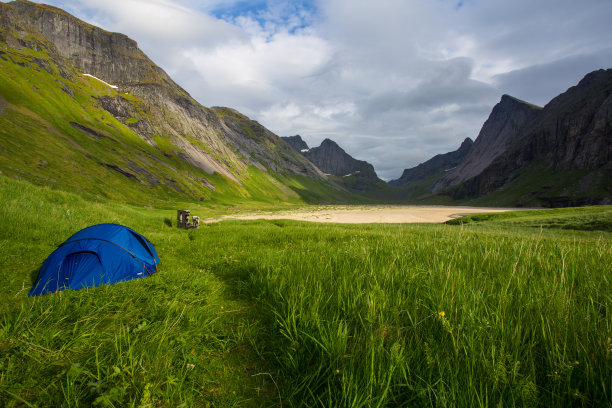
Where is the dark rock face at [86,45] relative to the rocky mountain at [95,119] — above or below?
above

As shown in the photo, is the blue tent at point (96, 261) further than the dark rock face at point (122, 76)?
No

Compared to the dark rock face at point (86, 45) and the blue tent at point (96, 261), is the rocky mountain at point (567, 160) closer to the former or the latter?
the blue tent at point (96, 261)

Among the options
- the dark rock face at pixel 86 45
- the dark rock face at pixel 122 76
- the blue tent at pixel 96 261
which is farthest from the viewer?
the dark rock face at pixel 86 45

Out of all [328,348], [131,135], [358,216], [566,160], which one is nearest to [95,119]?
[131,135]

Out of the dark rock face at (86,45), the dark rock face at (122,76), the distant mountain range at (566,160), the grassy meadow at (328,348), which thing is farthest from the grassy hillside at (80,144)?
the distant mountain range at (566,160)

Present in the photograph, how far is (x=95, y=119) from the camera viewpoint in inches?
4631

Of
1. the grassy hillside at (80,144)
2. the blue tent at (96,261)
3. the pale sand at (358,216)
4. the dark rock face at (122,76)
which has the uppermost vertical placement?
the dark rock face at (122,76)

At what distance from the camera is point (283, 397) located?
2.71m

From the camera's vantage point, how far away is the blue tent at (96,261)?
7102 millimetres

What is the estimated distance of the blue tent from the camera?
7102mm

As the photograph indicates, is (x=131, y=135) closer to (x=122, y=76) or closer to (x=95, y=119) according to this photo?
(x=95, y=119)

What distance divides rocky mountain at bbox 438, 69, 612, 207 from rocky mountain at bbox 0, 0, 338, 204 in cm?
18141

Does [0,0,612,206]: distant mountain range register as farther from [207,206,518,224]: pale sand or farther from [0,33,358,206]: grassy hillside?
[207,206,518,224]: pale sand

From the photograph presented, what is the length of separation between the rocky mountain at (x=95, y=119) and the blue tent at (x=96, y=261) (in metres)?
67.9
